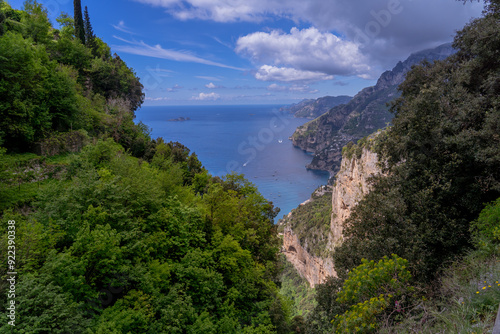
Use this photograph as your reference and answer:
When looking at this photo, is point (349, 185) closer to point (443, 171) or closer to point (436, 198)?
point (436, 198)

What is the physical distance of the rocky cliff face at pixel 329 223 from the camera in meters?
41.8

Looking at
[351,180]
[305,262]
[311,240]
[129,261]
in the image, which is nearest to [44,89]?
[129,261]

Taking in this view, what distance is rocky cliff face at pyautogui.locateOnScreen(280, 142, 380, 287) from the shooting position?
41781 mm

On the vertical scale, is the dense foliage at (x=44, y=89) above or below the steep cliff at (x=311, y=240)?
above

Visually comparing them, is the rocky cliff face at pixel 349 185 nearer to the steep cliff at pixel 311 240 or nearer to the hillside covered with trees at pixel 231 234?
the steep cliff at pixel 311 240

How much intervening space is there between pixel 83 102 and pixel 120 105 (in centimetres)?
1152

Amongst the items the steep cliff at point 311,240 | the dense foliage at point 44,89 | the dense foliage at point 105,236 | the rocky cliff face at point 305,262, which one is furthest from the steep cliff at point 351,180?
the dense foliage at point 44,89

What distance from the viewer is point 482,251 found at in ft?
28.2

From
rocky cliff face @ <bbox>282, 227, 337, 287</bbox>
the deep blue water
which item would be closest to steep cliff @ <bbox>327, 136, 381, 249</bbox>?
rocky cliff face @ <bbox>282, 227, 337, 287</bbox>

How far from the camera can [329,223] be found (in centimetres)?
6662

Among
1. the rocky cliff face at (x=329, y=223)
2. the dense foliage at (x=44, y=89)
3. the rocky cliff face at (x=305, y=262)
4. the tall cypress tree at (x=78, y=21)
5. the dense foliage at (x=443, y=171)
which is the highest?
the tall cypress tree at (x=78, y=21)

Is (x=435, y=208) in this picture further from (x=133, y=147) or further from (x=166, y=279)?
(x=133, y=147)

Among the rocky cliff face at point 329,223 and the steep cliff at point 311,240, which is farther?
the steep cliff at point 311,240

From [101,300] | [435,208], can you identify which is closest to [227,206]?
[101,300]
